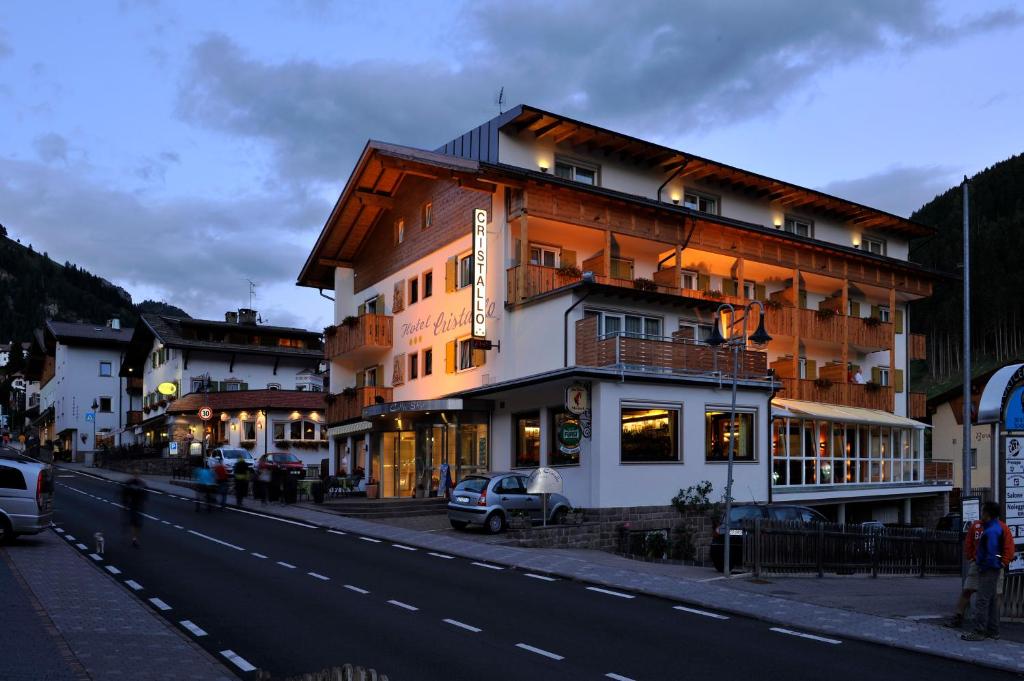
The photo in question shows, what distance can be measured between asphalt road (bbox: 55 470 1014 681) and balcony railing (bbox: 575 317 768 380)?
8769 mm

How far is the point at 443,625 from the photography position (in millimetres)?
13648

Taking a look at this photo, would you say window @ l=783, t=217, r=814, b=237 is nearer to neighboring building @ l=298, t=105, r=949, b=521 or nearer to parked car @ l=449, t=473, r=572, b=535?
neighboring building @ l=298, t=105, r=949, b=521

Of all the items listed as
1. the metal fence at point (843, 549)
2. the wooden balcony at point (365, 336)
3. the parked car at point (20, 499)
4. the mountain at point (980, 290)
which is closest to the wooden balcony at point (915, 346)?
the metal fence at point (843, 549)

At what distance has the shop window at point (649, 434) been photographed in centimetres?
2827

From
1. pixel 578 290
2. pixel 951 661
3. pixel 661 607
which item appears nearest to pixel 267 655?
pixel 661 607

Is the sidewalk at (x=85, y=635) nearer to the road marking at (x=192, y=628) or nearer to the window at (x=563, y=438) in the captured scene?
the road marking at (x=192, y=628)

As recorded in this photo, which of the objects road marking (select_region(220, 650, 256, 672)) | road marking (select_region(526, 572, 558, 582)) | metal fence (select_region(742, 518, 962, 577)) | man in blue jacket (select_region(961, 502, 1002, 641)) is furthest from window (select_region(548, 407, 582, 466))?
road marking (select_region(220, 650, 256, 672))

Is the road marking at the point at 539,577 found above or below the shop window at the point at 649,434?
below

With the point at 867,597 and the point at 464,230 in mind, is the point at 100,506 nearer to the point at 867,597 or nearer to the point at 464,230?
the point at 464,230

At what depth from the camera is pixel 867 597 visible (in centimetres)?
1772

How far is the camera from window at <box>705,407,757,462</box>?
3050cm

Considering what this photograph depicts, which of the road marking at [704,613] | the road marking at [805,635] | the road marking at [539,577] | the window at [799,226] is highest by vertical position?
the window at [799,226]

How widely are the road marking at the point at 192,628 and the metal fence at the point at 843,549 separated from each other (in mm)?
11288

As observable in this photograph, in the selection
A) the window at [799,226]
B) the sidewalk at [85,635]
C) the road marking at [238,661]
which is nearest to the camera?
the sidewalk at [85,635]
